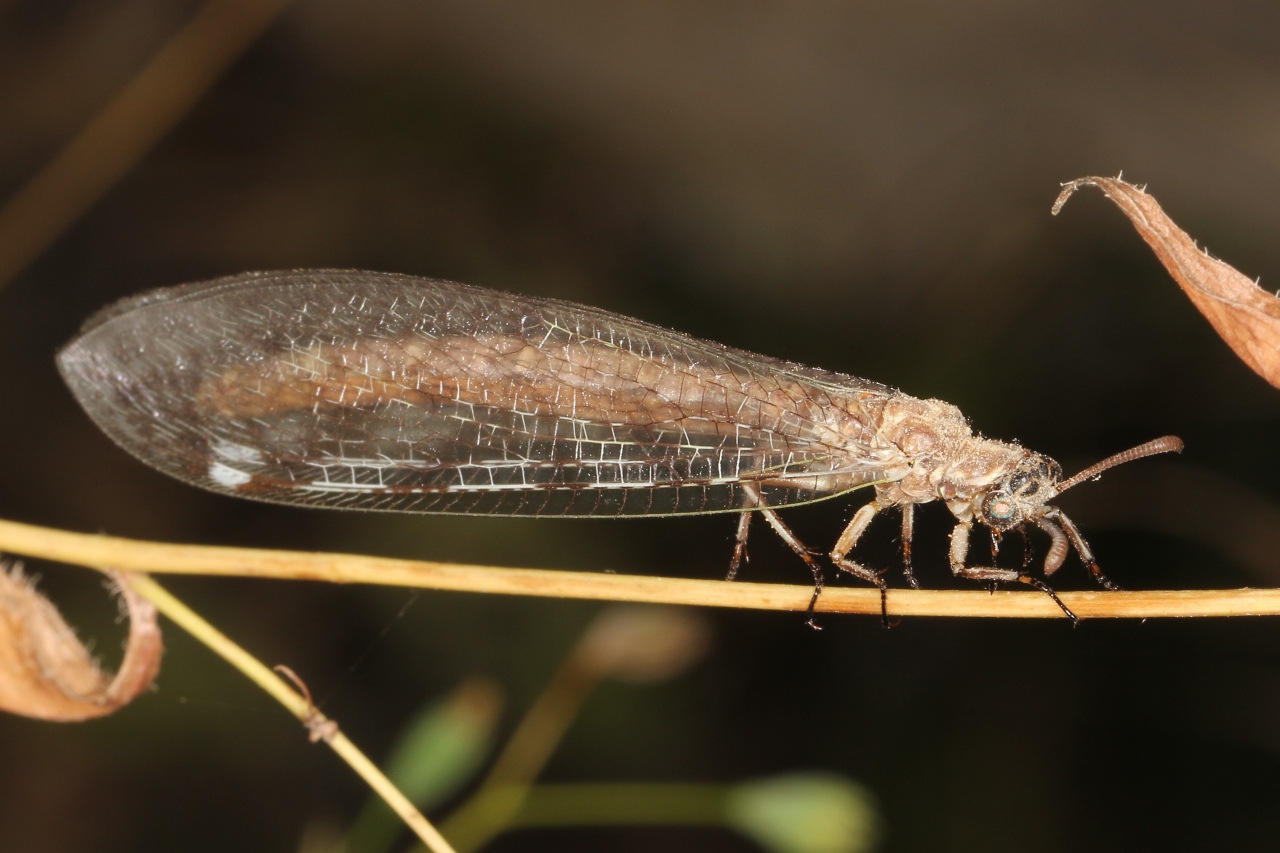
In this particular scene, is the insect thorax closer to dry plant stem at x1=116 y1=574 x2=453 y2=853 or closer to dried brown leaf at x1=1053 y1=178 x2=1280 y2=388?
dried brown leaf at x1=1053 y1=178 x2=1280 y2=388

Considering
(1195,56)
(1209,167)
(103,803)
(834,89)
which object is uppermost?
(1195,56)

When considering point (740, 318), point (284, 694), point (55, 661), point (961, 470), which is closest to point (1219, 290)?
point (961, 470)

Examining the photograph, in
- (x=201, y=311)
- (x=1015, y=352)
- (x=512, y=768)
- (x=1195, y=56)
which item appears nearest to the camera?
(x=201, y=311)

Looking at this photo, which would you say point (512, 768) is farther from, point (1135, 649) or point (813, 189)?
point (813, 189)

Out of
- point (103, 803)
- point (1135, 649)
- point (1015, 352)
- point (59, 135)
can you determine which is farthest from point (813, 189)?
point (103, 803)

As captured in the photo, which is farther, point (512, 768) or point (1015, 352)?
point (1015, 352)

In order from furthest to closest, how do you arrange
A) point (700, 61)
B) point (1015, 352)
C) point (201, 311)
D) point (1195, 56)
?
point (700, 61) < point (1015, 352) < point (1195, 56) < point (201, 311)
